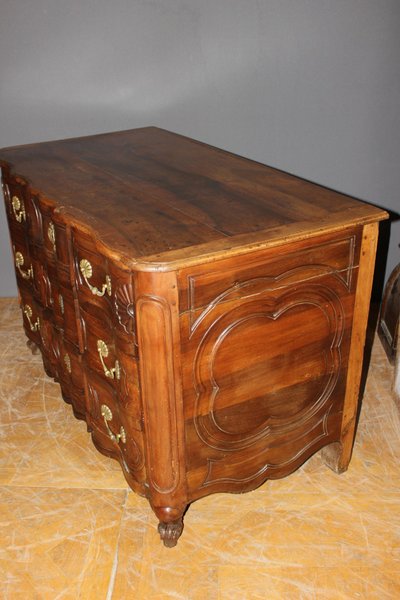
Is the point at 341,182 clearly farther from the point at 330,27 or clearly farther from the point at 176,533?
the point at 176,533

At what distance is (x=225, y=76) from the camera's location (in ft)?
10.0

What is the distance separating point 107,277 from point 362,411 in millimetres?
1280

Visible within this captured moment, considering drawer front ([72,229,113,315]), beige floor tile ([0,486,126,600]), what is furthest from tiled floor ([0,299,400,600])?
drawer front ([72,229,113,315])

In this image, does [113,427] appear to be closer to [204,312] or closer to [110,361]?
[110,361]

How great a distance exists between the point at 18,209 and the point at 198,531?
1283 millimetres

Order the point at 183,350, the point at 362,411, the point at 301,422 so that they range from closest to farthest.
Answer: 1. the point at 183,350
2. the point at 301,422
3. the point at 362,411

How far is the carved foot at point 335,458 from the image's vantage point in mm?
2312

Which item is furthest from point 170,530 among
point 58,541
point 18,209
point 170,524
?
point 18,209

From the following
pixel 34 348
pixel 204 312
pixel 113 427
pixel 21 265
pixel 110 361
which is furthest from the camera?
pixel 34 348

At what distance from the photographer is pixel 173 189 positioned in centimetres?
218

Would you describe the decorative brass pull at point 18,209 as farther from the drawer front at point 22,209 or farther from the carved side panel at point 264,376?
the carved side panel at point 264,376

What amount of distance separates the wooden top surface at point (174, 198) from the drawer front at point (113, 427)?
51 cm

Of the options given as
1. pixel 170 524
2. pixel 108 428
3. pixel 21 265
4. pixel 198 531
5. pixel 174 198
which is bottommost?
pixel 198 531

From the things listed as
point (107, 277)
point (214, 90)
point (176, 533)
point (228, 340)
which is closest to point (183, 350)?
point (228, 340)
